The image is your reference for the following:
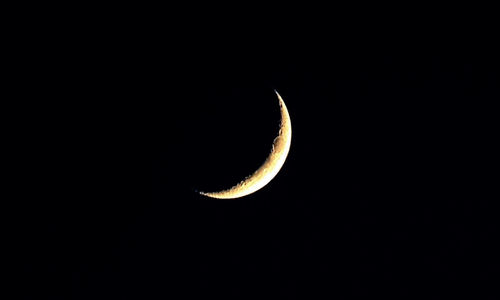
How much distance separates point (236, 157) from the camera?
201 cm

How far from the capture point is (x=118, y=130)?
3.81m

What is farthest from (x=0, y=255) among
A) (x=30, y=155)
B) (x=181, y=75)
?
(x=181, y=75)

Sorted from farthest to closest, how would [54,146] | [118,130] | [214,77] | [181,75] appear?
1. [54,146]
2. [118,130]
3. [181,75]
4. [214,77]

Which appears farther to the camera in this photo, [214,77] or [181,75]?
[181,75]

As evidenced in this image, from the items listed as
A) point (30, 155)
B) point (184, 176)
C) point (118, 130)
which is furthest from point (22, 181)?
point (184, 176)

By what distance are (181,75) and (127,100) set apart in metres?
1.04

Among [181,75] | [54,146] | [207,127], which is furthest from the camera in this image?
[54,146]

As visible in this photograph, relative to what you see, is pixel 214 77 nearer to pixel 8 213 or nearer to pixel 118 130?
pixel 118 130

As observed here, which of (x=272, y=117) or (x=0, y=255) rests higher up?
(x=0, y=255)

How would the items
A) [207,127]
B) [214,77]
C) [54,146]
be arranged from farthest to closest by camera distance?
[54,146], [214,77], [207,127]

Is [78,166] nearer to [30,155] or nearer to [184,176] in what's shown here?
[30,155]

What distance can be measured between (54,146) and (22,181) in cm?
54

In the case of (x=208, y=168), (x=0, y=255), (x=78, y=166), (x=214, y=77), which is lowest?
(x=208, y=168)

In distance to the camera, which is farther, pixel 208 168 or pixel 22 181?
pixel 22 181
